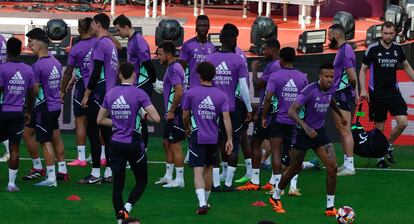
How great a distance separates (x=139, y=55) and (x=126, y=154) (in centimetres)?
294

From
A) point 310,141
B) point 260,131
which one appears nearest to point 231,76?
point 260,131

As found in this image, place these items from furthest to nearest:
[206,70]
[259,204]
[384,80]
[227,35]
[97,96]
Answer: [384,80]
[97,96]
[227,35]
[259,204]
[206,70]

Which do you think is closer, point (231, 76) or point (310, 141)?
point (310, 141)

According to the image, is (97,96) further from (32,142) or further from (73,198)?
(73,198)

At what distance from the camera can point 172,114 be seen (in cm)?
1730

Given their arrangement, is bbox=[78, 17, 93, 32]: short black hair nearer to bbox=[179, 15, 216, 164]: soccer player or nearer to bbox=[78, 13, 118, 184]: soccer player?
bbox=[78, 13, 118, 184]: soccer player

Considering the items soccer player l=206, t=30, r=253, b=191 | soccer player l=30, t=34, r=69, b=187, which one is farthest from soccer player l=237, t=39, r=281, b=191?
soccer player l=30, t=34, r=69, b=187

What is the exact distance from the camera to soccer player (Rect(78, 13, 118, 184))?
17.2 metres

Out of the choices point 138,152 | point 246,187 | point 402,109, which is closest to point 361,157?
point 402,109

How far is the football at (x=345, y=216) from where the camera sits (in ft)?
50.1

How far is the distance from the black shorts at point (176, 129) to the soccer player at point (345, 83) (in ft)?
7.81

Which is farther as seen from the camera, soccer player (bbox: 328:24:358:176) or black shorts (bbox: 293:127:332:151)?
soccer player (bbox: 328:24:358:176)

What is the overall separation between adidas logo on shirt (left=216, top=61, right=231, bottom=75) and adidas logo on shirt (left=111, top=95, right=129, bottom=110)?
2.42 metres

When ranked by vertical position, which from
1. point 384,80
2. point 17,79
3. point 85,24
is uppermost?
point 85,24
